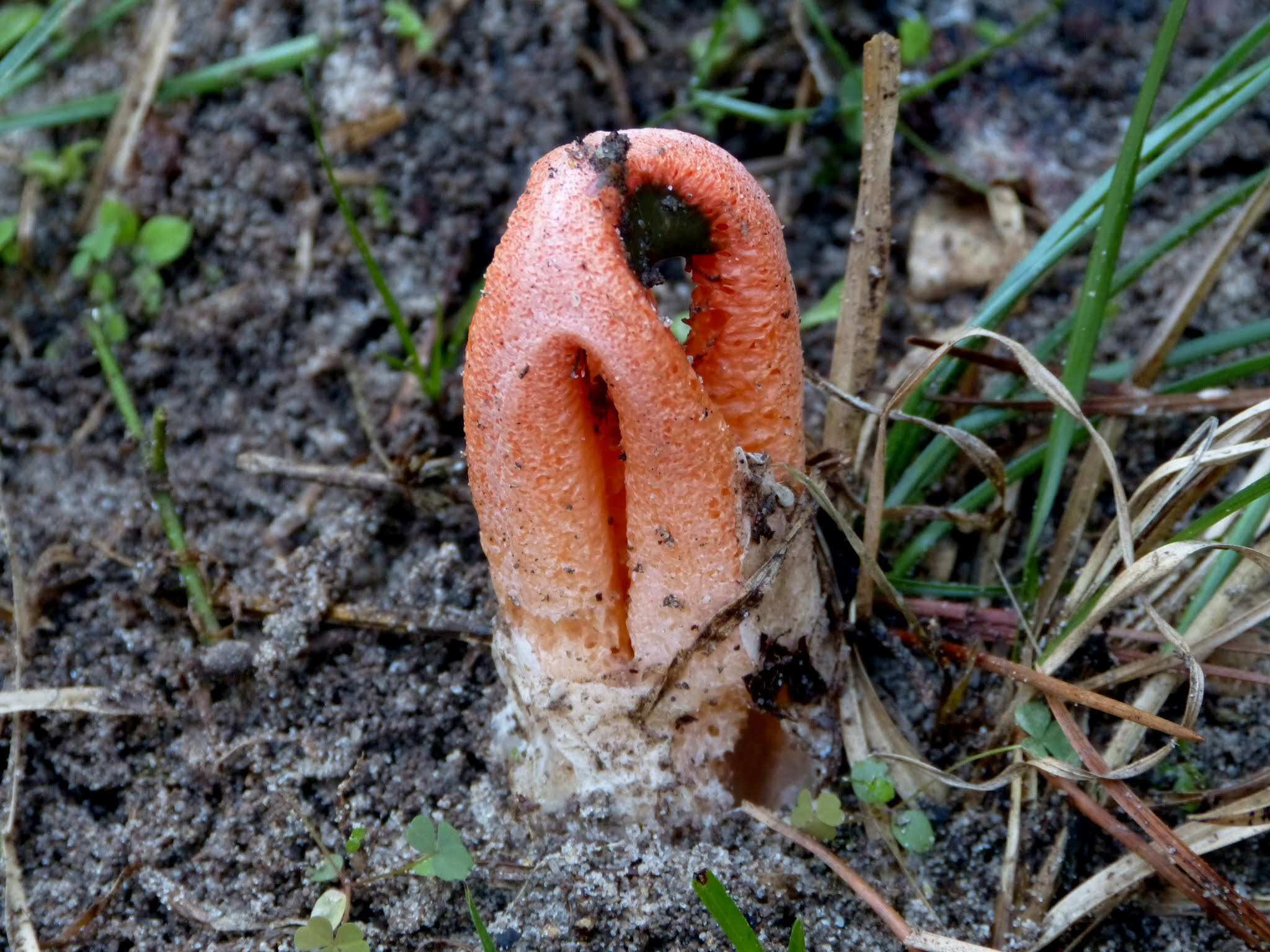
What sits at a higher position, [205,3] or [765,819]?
[205,3]

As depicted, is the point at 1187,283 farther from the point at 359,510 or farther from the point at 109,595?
the point at 109,595

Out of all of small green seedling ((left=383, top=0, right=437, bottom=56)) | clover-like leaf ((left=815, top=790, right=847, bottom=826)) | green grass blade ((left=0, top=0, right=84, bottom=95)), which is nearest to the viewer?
clover-like leaf ((left=815, top=790, right=847, bottom=826))

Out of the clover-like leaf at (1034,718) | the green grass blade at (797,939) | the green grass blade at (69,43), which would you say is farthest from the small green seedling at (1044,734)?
the green grass blade at (69,43)

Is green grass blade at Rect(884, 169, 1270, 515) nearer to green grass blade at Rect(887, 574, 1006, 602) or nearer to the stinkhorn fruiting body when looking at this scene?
green grass blade at Rect(887, 574, 1006, 602)

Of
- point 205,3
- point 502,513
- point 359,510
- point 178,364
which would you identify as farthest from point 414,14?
point 502,513

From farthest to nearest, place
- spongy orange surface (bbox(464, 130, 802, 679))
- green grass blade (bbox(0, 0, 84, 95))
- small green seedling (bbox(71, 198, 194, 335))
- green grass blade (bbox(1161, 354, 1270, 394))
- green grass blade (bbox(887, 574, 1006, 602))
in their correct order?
small green seedling (bbox(71, 198, 194, 335))
green grass blade (bbox(0, 0, 84, 95))
green grass blade (bbox(887, 574, 1006, 602))
green grass blade (bbox(1161, 354, 1270, 394))
spongy orange surface (bbox(464, 130, 802, 679))

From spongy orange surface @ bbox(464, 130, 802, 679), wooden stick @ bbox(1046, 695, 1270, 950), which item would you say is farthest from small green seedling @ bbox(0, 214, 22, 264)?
wooden stick @ bbox(1046, 695, 1270, 950)

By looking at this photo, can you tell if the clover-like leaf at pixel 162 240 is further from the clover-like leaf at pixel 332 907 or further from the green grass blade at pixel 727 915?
the green grass blade at pixel 727 915
